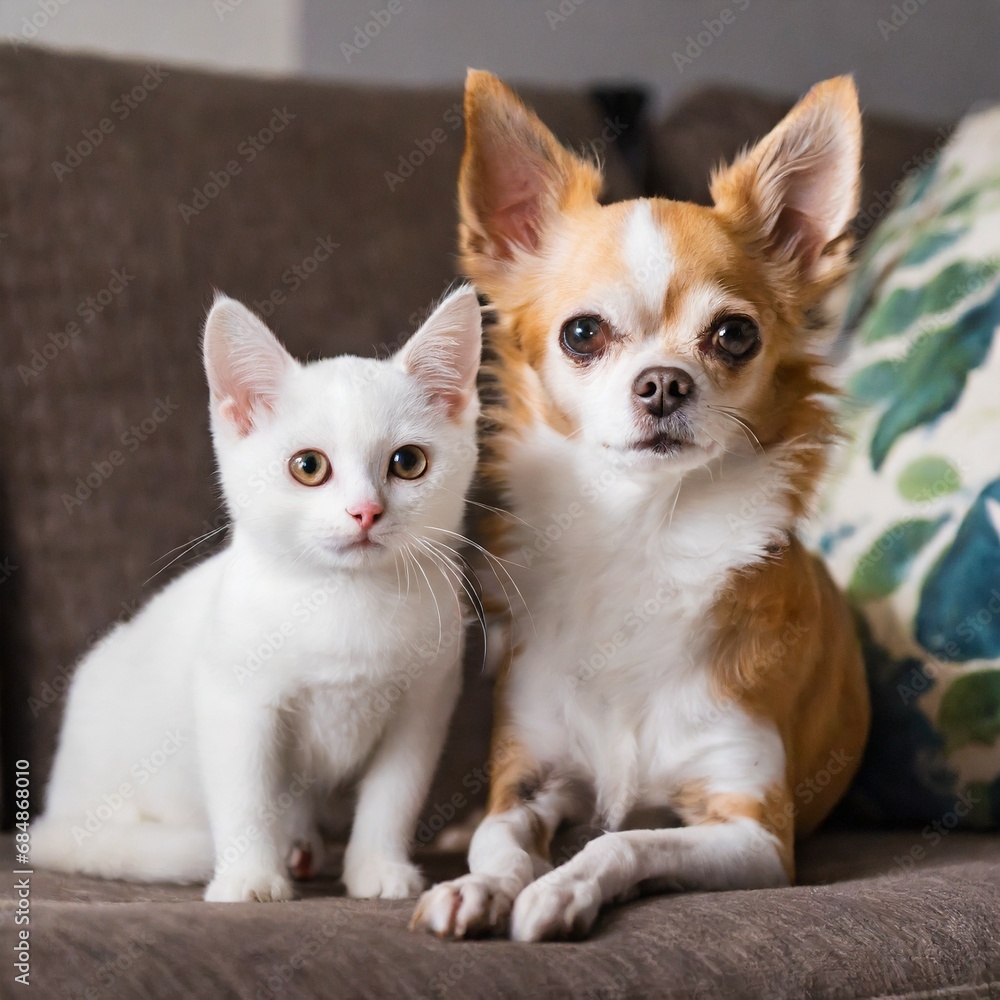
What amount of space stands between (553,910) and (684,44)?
2285 millimetres

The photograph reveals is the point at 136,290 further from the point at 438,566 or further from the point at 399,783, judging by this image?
the point at 399,783

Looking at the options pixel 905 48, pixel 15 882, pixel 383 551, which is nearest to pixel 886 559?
pixel 383 551

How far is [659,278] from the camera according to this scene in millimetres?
1204

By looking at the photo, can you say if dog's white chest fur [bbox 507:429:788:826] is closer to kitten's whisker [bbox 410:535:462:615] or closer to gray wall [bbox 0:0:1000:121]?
kitten's whisker [bbox 410:535:462:615]

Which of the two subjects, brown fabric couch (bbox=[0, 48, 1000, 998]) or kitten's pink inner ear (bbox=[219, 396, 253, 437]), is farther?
brown fabric couch (bbox=[0, 48, 1000, 998])

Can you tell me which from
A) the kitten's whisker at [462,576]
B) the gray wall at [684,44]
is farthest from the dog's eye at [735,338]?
the gray wall at [684,44]

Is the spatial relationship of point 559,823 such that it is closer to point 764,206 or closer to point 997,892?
point 997,892

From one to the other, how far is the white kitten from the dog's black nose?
7.0 inches

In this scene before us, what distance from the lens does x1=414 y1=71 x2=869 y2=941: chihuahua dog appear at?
1204mm

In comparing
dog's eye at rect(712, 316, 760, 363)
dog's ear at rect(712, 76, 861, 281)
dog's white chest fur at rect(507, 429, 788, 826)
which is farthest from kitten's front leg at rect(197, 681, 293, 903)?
dog's ear at rect(712, 76, 861, 281)

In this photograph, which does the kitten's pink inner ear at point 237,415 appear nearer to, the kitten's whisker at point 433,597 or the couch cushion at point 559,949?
the kitten's whisker at point 433,597

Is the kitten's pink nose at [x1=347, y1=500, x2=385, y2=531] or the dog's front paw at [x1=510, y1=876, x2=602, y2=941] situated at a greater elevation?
the kitten's pink nose at [x1=347, y1=500, x2=385, y2=531]

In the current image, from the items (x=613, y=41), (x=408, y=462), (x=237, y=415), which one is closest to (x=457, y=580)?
(x=408, y=462)

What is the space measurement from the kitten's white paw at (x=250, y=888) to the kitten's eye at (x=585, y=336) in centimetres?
64
